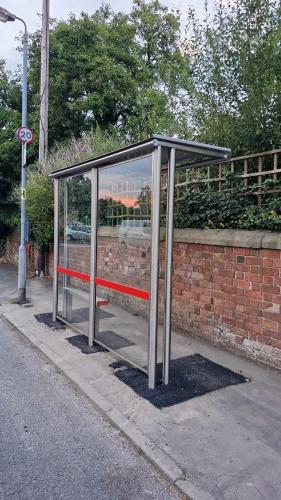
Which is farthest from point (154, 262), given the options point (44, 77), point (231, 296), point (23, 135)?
point (44, 77)

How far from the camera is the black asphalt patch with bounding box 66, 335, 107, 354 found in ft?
16.2

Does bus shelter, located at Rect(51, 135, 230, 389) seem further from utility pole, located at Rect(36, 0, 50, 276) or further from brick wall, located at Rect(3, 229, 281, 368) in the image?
utility pole, located at Rect(36, 0, 50, 276)

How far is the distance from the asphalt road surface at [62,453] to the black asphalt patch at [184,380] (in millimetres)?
542

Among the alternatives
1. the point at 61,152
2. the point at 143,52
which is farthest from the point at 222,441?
the point at 143,52

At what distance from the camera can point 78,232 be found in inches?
225

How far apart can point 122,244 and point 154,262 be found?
1087 mm

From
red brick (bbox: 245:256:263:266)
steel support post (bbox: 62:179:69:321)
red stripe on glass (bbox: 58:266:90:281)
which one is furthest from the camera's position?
steel support post (bbox: 62:179:69:321)

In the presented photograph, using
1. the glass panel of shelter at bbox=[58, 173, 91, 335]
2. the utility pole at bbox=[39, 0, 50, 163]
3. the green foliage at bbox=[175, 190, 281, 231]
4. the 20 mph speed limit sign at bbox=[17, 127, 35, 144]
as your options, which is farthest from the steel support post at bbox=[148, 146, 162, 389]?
the utility pole at bbox=[39, 0, 50, 163]

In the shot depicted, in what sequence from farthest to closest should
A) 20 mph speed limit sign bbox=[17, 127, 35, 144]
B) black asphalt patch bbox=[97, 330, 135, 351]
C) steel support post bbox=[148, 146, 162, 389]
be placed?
20 mph speed limit sign bbox=[17, 127, 35, 144], black asphalt patch bbox=[97, 330, 135, 351], steel support post bbox=[148, 146, 162, 389]

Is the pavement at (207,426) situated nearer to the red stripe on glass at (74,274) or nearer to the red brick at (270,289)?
the red brick at (270,289)

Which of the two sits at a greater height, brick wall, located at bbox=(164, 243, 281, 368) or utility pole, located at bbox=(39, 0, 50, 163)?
utility pole, located at bbox=(39, 0, 50, 163)

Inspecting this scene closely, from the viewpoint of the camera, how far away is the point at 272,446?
2.84 meters

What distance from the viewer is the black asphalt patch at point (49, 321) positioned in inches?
238

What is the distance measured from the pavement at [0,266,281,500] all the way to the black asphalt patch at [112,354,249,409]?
72mm
